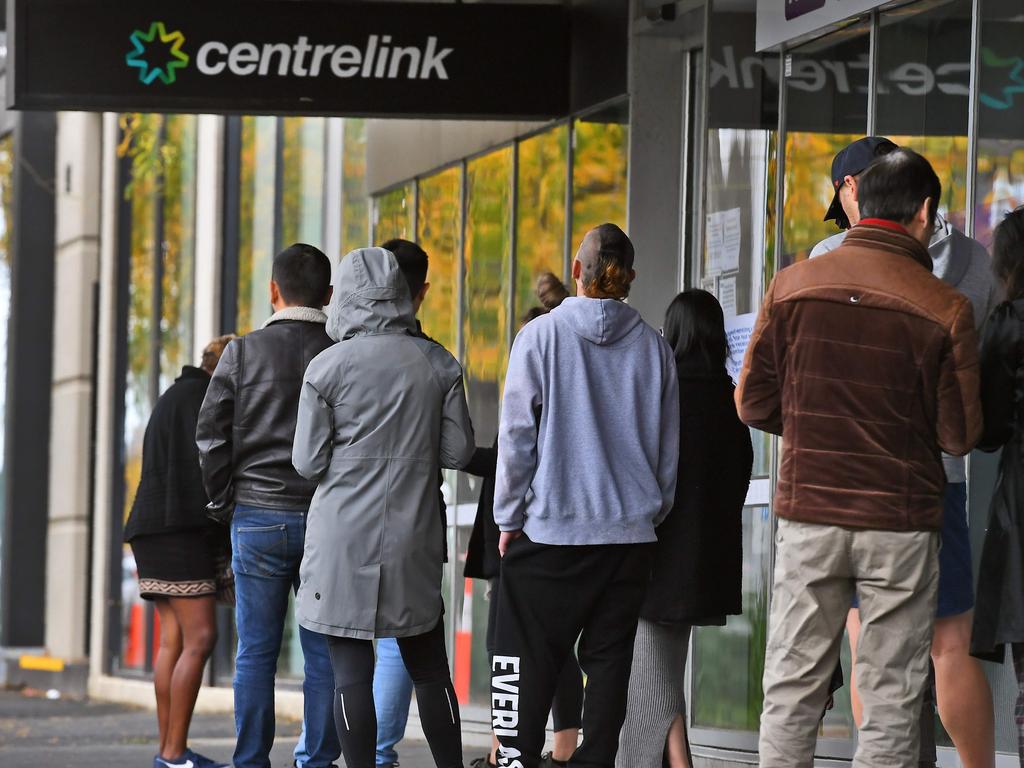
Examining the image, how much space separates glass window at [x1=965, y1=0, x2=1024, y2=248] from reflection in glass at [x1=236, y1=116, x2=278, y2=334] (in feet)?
28.2

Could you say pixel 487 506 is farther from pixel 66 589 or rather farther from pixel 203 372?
A: pixel 66 589

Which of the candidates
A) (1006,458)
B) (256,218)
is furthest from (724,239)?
(256,218)

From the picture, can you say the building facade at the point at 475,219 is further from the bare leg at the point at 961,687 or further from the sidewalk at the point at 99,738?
the bare leg at the point at 961,687

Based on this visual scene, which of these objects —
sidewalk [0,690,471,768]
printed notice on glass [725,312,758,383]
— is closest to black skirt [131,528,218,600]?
sidewalk [0,690,471,768]

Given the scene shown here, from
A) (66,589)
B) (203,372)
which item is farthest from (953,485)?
(66,589)

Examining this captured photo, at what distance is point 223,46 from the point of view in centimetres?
937

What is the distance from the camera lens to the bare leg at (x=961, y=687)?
5938 mm

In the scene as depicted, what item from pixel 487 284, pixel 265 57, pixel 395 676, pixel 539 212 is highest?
pixel 265 57

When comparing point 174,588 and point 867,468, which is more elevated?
point 867,468

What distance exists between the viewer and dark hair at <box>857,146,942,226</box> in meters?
5.35

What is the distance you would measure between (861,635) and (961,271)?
1.31 meters

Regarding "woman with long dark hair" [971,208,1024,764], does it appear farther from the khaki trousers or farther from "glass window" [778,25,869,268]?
"glass window" [778,25,869,268]

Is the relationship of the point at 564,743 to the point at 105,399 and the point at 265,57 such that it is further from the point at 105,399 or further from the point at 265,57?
the point at 105,399

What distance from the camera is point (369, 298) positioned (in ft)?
22.3
